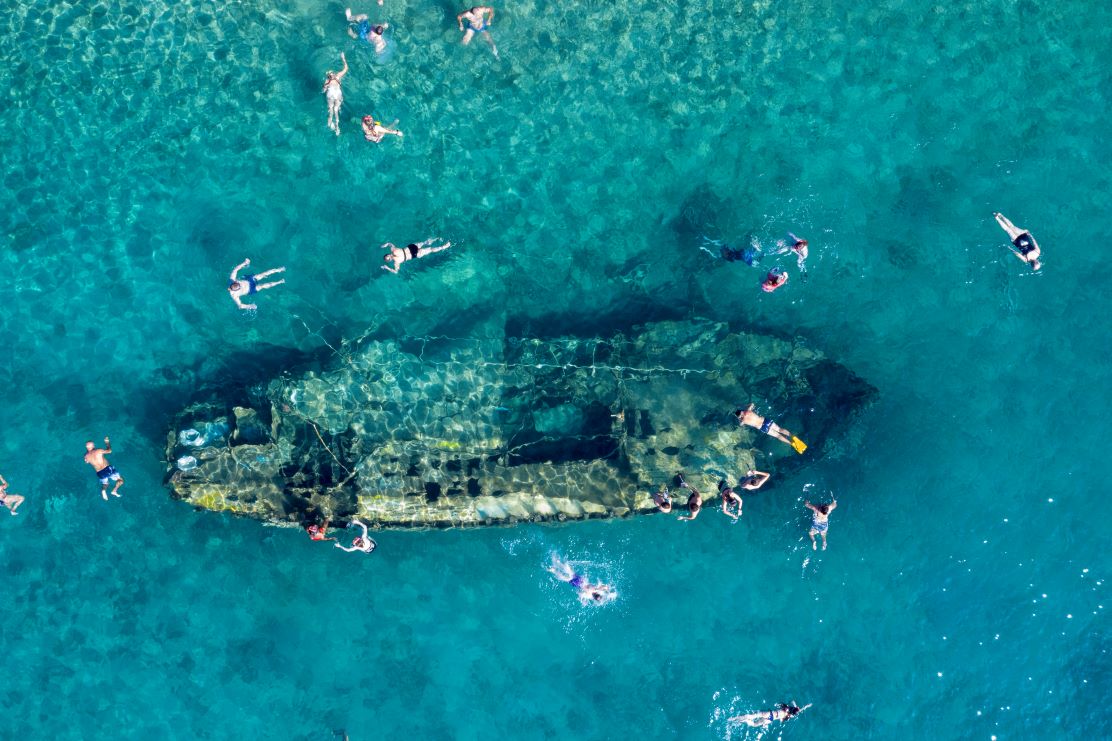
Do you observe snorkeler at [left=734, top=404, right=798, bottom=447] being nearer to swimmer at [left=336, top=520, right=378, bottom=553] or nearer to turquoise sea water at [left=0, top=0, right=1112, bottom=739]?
turquoise sea water at [left=0, top=0, right=1112, bottom=739]

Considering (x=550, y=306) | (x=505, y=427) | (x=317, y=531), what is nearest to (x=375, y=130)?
(x=550, y=306)

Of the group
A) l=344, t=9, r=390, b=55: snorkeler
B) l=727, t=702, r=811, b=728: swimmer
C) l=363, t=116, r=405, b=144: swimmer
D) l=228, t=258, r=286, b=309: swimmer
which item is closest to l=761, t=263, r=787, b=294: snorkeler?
l=363, t=116, r=405, b=144: swimmer

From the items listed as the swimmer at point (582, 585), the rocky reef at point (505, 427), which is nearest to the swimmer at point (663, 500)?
the rocky reef at point (505, 427)

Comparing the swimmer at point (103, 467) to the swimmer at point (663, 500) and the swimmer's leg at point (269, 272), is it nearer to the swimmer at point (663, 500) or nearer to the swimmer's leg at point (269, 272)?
the swimmer's leg at point (269, 272)

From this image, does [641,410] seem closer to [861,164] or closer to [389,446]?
[389,446]

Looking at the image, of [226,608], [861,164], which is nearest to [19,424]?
[226,608]

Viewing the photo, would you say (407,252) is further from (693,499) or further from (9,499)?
(9,499)
